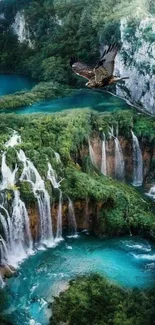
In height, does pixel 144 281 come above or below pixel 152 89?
below

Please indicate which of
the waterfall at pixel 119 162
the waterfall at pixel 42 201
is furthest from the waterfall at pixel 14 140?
the waterfall at pixel 119 162

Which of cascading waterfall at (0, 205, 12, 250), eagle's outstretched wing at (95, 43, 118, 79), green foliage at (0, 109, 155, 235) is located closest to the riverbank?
green foliage at (0, 109, 155, 235)

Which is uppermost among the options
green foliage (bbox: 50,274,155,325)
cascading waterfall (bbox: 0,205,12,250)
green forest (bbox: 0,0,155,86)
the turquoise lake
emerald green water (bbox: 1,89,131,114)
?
green forest (bbox: 0,0,155,86)

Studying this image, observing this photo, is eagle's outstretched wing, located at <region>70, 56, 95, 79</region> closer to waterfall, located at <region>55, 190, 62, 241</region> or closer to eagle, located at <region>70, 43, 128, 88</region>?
eagle, located at <region>70, 43, 128, 88</region>

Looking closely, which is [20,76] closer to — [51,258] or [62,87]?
[62,87]

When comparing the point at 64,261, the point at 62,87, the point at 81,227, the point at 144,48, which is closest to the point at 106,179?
the point at 81,227
